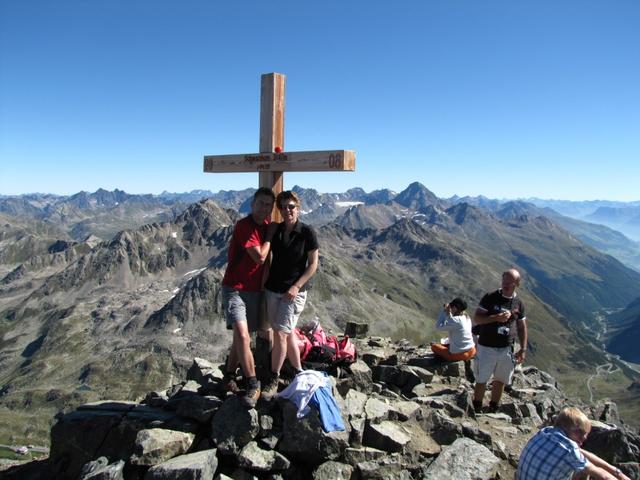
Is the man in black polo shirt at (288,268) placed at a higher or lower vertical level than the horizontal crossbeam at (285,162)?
lower

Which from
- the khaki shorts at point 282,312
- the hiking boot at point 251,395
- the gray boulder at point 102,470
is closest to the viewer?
the gray boulder at point 102,470

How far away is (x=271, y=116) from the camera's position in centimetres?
1334

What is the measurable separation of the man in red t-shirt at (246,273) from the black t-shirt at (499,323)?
760cm

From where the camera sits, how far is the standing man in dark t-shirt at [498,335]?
14.5 metres

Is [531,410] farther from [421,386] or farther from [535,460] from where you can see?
[535,460]

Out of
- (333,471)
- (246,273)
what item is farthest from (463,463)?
(246,273)

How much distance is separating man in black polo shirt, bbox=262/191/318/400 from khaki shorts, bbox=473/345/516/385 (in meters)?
7.33

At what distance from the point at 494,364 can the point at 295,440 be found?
788 centimetres

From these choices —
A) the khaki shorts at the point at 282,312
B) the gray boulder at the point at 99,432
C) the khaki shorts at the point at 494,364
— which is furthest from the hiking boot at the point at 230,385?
the khaki shorts at the point at 494,364

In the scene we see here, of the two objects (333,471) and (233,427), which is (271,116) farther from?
(333,471)

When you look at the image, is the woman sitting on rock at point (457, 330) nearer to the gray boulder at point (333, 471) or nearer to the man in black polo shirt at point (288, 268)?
the man in black polo shirt at point (288, 268)

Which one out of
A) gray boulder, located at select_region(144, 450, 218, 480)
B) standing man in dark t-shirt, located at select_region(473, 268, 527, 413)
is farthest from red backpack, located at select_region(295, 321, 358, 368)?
gray boulder, located at select_region(144, 450, 218, 480)

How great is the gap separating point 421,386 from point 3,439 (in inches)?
8835

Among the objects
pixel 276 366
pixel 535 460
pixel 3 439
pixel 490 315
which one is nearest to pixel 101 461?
pixel 276 366
